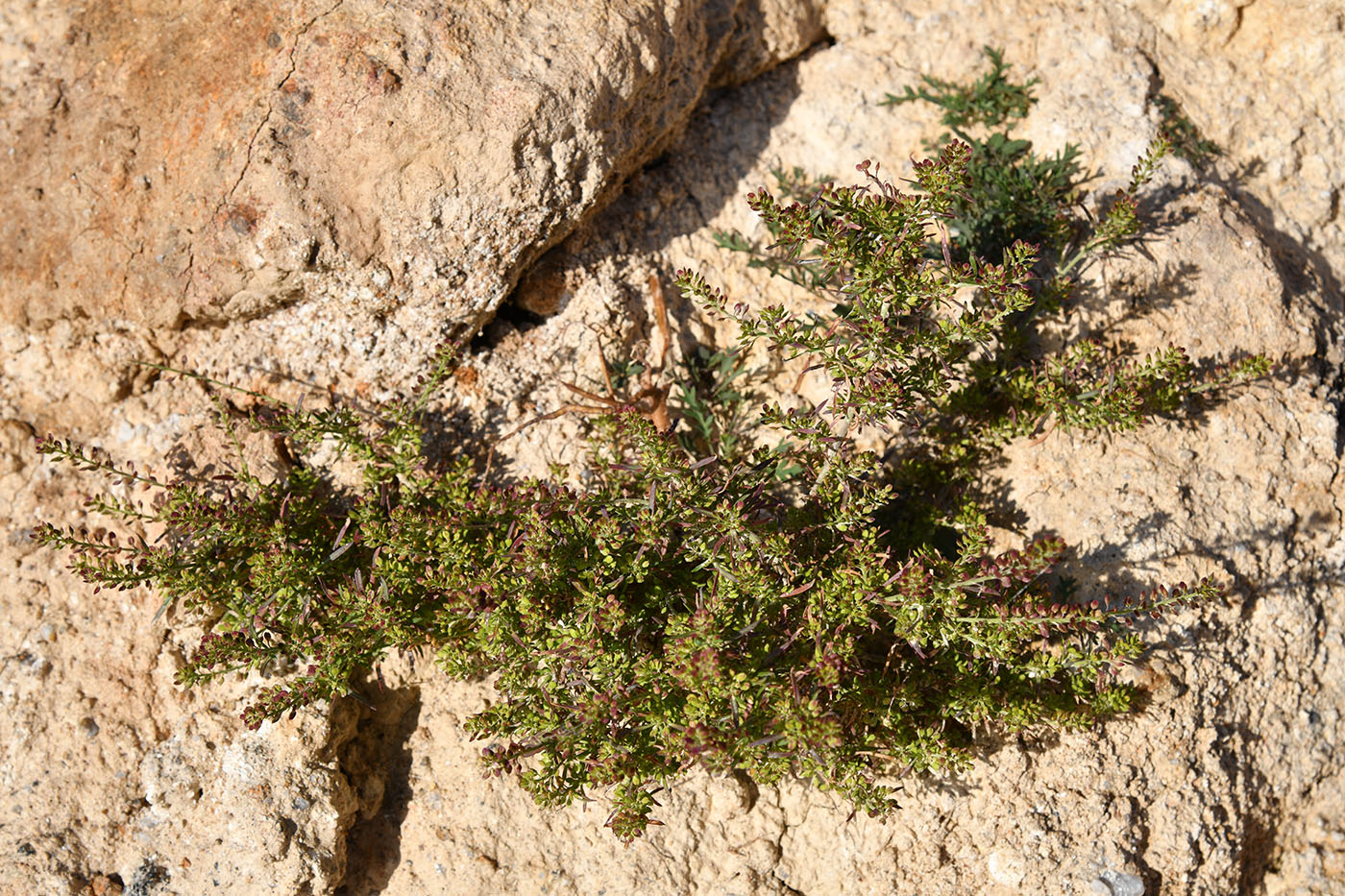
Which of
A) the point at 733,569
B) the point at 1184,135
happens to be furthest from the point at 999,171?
the point at 733,569

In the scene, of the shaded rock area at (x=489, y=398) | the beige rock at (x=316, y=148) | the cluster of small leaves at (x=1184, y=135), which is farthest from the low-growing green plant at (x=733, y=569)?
the cluster of small leaves at (x=1184, y=135)

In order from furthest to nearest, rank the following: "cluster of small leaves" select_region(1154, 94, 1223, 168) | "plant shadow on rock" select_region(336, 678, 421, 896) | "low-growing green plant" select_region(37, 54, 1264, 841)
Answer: "cluster of small leaves" select_region(1154, 94, 1223, 168)
"plant shadow on rock" select_region(336, 678, 421, 896)
"low-growing green plant" select_region(37, 54, 1264, 841)

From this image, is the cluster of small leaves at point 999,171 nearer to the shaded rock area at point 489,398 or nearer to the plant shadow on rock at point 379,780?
the shaded rock area at point 489,398

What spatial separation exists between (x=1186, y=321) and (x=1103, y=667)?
1.73 m

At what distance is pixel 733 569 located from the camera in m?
3.46

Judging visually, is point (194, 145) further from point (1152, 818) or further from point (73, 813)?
point (1152, 818)

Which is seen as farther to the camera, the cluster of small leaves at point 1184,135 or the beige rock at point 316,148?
the cluster of small leaves at point 1184,135

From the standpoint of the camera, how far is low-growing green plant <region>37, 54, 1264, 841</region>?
3291 mm

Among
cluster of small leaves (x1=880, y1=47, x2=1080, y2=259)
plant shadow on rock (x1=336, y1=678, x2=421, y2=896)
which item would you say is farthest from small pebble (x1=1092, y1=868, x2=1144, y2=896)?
plant shadow on rock (x1=336, y1=678, x2=421, y2=896)

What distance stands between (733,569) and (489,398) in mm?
1505

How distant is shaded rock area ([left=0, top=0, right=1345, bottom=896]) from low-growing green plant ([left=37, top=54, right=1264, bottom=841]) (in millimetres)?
246

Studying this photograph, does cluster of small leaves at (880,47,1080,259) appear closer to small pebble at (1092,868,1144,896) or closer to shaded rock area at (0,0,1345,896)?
shaded rock area at (0,0,1345,896)

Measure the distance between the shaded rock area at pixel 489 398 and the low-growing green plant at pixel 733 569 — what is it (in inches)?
9.7

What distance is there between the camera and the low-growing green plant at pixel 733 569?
3.29 m
